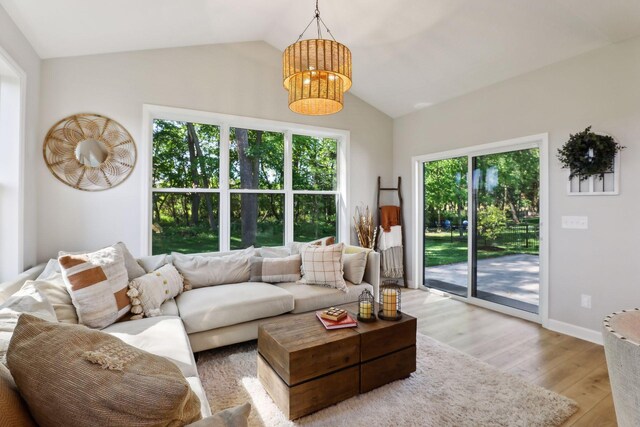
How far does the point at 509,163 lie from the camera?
3.68 meters

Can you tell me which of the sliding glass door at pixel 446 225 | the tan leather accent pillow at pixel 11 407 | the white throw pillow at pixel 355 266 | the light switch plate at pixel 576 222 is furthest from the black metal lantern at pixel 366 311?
the sliding glass door at pixel 446 225

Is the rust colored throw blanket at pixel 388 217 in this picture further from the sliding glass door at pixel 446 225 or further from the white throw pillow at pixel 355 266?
the white throw pillow at pixel 355 266

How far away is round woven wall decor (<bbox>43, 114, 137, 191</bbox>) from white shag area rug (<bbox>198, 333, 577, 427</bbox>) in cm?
Answer: 209

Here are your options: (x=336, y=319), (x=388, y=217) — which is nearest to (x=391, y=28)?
(x=388, y=217)

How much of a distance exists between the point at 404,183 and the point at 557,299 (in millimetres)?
2440

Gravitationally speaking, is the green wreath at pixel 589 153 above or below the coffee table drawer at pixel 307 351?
above

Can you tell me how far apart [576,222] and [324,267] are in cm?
249

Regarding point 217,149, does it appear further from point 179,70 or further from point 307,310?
point 307,310

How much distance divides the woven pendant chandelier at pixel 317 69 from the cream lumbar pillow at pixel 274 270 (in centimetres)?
165

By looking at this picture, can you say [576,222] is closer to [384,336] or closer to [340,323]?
[384,336]

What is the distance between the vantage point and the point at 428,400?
2.03m

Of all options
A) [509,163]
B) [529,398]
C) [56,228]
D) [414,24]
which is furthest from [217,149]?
[529,398]

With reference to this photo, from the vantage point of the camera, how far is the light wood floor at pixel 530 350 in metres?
2.07

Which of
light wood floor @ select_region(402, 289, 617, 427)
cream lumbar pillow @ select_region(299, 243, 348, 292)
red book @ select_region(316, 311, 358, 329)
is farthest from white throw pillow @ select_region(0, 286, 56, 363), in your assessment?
light wood floor @ select_region(402, 289, 617, 427)
